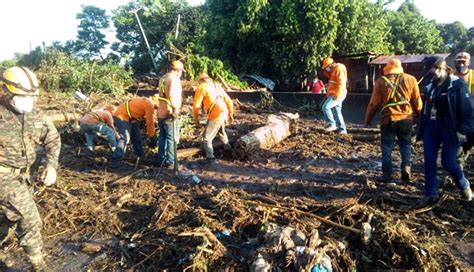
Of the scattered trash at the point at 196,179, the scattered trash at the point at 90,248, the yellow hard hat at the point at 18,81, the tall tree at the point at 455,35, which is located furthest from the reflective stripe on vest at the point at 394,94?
the tall tree at the point at 455,35

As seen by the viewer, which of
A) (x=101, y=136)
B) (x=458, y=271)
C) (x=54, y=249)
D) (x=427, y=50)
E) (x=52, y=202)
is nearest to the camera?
(x=458, y=271)

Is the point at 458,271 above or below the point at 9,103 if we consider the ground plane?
below

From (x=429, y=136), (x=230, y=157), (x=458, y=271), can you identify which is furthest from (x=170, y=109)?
(x=458, y=271)

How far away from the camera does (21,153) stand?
3.29 meters

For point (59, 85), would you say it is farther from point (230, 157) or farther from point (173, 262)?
point (173, 262)

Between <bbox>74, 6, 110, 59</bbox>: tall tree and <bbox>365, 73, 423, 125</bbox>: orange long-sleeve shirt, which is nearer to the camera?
<bbox>365, 73, 423, 125</bbox>: orange long-sleeve shirt

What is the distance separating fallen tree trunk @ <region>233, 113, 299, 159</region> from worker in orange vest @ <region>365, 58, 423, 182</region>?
2.44m

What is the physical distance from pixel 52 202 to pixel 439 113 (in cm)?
497

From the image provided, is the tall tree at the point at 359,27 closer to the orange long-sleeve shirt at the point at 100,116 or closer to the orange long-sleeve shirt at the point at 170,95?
the orange long-sleeve shirt at the point at 170,95

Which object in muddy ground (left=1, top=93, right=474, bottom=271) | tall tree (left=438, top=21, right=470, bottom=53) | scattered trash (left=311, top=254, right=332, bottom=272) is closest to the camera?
scattered trash (left=311, top=254, right=332, bottom=272)

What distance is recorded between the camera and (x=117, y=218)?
441 cm

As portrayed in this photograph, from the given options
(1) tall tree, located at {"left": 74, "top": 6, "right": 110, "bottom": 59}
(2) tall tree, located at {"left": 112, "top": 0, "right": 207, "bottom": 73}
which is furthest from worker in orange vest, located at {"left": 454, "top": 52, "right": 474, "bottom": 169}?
(1) tall tree, located at {"left": 74, "top": 6, "right": 110, "bottom": 59}

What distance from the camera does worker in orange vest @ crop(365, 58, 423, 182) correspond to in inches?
192

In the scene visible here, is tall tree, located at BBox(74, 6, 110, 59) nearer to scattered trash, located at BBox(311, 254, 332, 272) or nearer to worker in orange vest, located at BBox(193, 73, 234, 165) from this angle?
worker in orange vest, located at BBox(193, 73, 234, 165)
